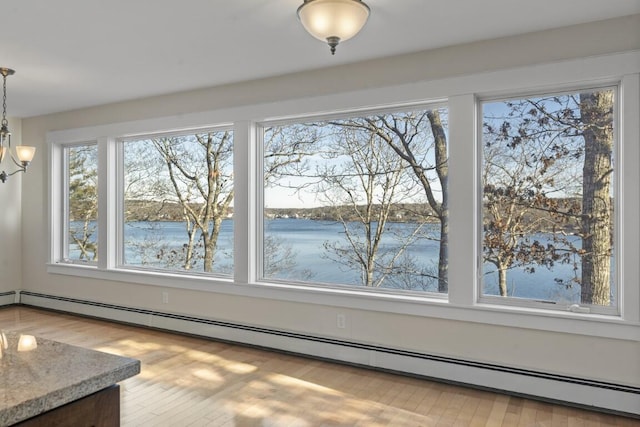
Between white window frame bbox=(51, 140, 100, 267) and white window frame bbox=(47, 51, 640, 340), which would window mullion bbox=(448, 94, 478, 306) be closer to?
white window frame bbox=(47, 51, 640, 340)

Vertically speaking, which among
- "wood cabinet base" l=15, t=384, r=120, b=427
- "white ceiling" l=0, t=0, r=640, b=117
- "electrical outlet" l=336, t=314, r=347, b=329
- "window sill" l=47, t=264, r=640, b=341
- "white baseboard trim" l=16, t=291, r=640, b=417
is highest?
"white ceiling" l=0, t=0, r=640, b=117

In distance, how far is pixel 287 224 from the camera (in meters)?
4.30

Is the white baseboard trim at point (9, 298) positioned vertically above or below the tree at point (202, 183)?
below

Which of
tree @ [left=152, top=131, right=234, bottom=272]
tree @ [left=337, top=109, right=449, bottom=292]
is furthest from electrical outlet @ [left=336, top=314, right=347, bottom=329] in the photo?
tree @ [left=152, top=131, right=234, bottom=272]

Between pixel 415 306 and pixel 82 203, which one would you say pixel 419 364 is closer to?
pixel 415 306

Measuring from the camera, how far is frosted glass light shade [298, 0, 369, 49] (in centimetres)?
206

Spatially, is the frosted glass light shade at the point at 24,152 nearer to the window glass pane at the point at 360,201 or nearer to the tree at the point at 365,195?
the window glass pane at the point at 360,201

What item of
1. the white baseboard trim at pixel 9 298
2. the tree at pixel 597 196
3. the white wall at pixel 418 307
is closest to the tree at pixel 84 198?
the white wall at pixel 418 307

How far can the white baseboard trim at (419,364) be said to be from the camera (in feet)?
9.60

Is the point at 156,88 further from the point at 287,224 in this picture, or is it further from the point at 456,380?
the point at 456,380

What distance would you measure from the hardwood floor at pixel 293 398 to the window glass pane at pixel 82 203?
2027 millimetres

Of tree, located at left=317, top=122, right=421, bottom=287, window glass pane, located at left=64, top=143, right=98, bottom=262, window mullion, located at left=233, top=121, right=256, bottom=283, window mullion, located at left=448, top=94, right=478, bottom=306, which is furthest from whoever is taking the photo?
window glass pane, located at left=64, top=143, right=98, bottom=262

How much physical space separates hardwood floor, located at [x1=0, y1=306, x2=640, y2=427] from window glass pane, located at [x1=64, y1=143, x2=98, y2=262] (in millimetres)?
2027

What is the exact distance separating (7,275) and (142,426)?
471 centimetres
